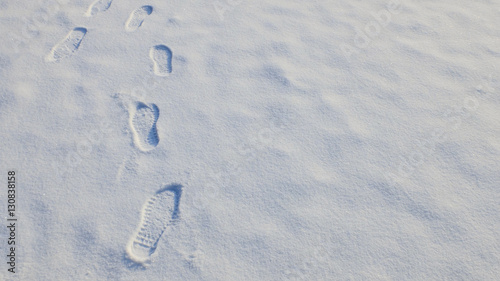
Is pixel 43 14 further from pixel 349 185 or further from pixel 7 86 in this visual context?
pixel 349 185

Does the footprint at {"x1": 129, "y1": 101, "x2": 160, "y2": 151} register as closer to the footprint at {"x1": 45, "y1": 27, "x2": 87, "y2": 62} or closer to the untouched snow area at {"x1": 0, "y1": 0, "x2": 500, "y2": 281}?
the untouched snow area at {"x1": 0, "y1": 0, "x2": 500, "y2": 281}

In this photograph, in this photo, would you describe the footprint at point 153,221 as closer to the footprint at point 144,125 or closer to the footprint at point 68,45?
the footprint at point 144,125

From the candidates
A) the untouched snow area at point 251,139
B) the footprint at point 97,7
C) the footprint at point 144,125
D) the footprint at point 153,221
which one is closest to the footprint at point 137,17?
the untouched snow area at point 251,139

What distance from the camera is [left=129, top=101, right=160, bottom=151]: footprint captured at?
140cm

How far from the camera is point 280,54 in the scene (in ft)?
5.67

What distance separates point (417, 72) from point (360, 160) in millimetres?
647

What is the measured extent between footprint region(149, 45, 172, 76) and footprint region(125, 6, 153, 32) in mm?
236

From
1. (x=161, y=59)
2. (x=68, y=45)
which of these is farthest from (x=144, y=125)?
(x=68, y=45)

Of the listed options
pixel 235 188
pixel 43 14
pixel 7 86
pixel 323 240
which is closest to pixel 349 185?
pixel 323 240

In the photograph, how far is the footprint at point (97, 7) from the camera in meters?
→ 1.94

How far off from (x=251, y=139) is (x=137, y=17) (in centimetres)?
109

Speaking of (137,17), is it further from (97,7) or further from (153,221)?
(153,221)

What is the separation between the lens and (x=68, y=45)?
1.78 m

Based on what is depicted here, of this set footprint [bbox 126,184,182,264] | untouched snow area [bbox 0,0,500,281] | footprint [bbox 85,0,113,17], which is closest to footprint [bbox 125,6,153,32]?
untouched snow area [bbox 0,0,500,281]
